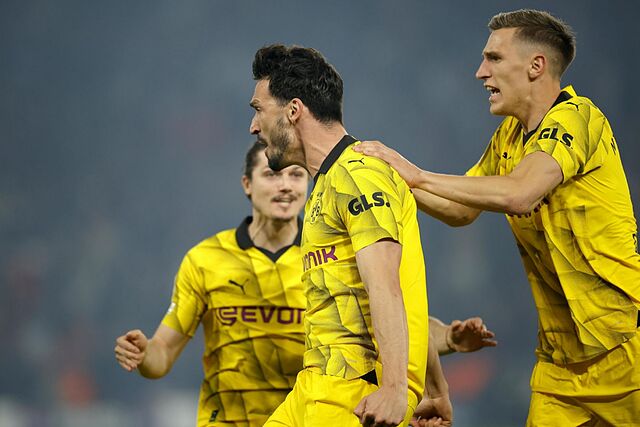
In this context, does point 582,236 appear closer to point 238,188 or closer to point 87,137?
point 238,188

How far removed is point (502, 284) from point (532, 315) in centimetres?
36

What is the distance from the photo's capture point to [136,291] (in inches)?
283

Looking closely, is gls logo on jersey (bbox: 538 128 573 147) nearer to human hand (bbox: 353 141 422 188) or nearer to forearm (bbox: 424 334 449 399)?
human hand (bbox: 353 141 422 188)

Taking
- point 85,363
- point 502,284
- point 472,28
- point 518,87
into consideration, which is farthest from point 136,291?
point 518,87

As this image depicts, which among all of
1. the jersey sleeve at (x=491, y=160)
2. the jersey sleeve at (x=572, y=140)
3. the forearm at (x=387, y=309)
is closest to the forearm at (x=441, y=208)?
the jersey sleeve at (x=491, y=160)

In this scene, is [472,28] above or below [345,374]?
above

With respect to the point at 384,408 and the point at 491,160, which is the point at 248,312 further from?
the point at 384,408

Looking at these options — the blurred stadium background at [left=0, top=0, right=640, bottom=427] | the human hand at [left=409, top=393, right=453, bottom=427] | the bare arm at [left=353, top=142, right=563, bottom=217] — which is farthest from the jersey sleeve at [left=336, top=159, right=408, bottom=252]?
the blurred stadium background at [left=0, top=0, right=640, bottom=427]

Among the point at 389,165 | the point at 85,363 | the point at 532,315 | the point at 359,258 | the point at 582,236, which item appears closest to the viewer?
the point at 359,258

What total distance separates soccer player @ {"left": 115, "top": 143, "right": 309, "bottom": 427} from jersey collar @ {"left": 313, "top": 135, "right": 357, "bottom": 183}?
1.26 meters

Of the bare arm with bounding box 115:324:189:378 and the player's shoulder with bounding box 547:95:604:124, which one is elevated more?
the player's shoulder with bounding box 547:95:604:124

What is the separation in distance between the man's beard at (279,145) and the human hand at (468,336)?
1083mm

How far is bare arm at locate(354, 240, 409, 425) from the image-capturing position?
102 inches

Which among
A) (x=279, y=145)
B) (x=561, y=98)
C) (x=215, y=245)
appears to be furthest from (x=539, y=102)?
(x=215, y=245)
